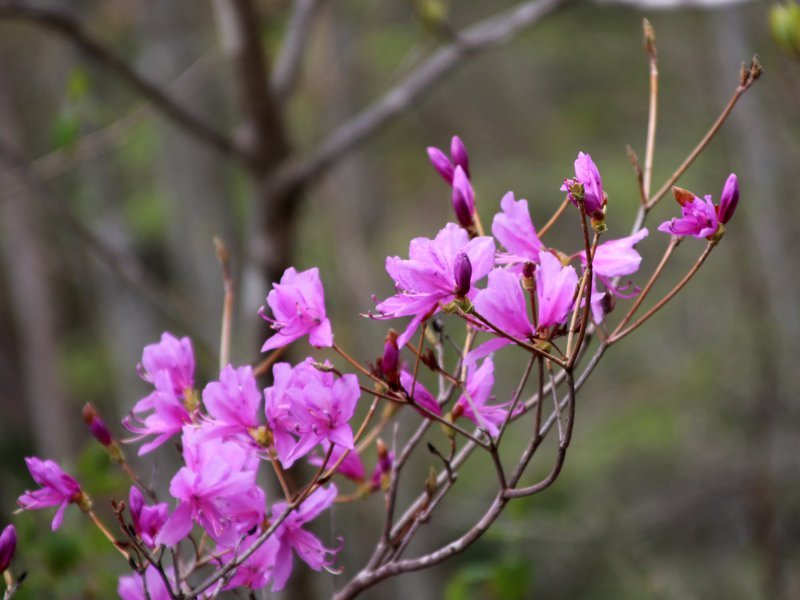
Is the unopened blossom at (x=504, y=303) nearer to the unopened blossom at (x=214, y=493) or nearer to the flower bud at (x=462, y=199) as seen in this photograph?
the flower bud at (x=462, y=199)

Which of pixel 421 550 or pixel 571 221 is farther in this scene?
pixel 571 221

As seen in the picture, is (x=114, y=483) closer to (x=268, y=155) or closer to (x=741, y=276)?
(x=268, y=155)

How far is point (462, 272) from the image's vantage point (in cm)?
91

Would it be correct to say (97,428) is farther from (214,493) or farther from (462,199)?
(462,199)

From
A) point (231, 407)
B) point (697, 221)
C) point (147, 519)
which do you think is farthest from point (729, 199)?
point (147, 519)

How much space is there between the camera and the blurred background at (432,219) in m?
2.48

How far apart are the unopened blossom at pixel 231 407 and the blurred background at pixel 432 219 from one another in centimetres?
99

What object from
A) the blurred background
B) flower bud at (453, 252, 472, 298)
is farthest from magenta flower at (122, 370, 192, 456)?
the blurred background

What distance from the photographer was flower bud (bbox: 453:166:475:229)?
108 centimetres

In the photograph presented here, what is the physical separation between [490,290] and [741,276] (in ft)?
10.6

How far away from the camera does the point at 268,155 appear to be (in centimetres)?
251

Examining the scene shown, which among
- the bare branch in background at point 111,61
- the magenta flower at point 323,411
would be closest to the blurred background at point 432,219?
the bare branch in background at point 111,61

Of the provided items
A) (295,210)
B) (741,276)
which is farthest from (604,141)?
(295,210)

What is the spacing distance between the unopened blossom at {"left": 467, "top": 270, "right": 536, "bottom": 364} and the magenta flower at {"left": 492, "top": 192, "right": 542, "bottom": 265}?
3.3 inches
